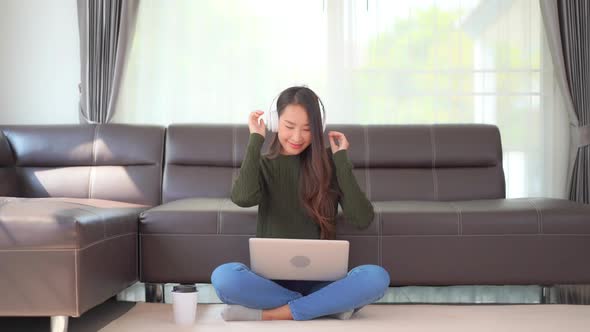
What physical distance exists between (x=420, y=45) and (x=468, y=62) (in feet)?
1.00

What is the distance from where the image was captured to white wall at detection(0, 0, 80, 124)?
4539mm

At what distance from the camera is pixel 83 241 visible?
8.04ft

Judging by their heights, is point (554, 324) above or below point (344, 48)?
below

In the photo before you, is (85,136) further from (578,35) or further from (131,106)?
(578,35)

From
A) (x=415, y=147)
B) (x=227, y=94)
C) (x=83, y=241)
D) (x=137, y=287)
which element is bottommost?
(x=137, y=287)

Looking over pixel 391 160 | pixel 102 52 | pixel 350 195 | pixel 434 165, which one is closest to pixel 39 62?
pixel 102 52

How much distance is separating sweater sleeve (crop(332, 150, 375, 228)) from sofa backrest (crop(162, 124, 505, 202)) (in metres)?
0.93

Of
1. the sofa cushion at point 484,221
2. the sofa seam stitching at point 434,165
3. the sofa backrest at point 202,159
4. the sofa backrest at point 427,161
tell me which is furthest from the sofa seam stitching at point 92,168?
the sofa seam stitching at point 434,165

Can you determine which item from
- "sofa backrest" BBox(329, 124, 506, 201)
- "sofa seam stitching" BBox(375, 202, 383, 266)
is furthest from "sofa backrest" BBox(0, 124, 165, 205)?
"sofa seam stitching" BBox(375, 202, 383, 266)

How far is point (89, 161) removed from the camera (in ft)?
13.1

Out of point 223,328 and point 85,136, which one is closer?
point 223,328

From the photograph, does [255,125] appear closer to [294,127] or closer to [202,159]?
[294,127]

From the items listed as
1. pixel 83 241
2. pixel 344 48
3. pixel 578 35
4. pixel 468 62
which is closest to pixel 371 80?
pixel 344 48

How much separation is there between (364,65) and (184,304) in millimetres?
2248
